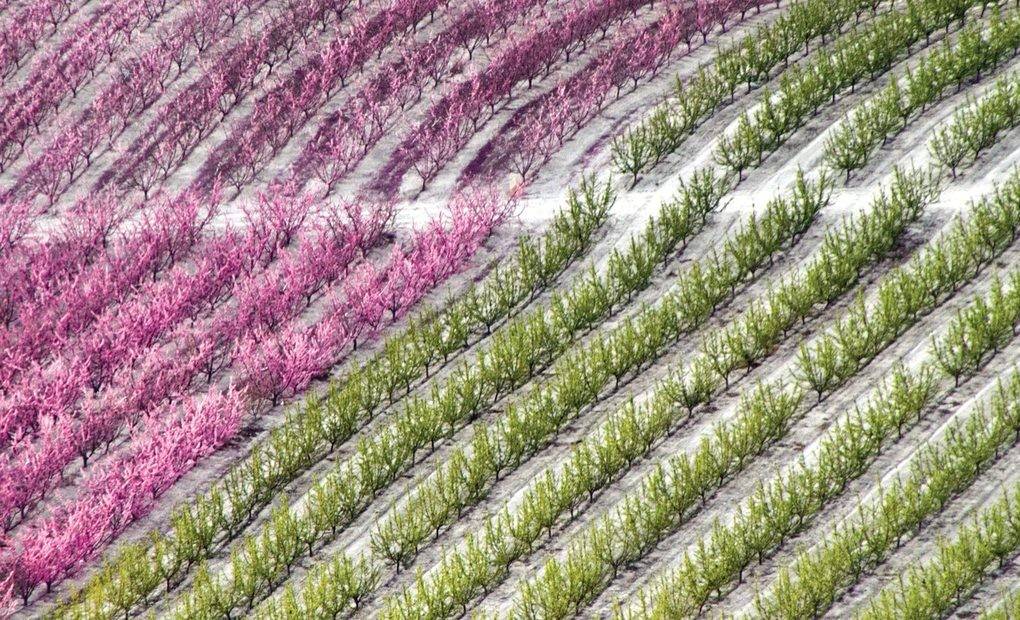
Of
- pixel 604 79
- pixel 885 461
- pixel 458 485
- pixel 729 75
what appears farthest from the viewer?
pixel 604 79

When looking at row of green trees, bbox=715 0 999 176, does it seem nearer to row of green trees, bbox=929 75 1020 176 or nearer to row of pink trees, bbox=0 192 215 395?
row of green trees, bbox=929 75 1020 176

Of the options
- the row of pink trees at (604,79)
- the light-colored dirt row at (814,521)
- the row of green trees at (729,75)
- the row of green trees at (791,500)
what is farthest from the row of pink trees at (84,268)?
the row of green trees at (791,500)

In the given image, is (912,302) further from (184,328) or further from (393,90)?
(393,90)

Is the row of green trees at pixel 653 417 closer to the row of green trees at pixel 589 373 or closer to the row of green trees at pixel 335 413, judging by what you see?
the row of green trees at pixel 589 373

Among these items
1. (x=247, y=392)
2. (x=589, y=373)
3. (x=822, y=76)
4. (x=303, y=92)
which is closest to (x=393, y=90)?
(x=303, y=92)

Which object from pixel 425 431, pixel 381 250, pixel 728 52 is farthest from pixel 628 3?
pixel 425 431

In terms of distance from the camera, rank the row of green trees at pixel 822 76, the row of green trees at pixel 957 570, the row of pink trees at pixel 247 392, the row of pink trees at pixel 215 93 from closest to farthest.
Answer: the row of green trees at pixel 957 570
the row of pink trees at pixel 247 392
the row of green trees at pixel 822 76
the row of pink trees at pixel 215 93
